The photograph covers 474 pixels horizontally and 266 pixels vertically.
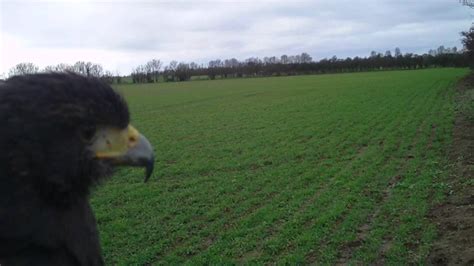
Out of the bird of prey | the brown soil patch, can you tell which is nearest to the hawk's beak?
the bird of prey

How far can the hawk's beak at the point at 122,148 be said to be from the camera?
2.84 m

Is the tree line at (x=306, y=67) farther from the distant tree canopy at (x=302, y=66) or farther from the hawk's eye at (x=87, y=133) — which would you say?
the hawk's eye at (x=87, y=133)

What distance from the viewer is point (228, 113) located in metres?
36.5

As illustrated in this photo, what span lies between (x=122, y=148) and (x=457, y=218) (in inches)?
335

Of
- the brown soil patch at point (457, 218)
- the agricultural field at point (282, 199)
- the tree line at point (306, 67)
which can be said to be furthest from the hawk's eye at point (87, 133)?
the tree line at point (306, 67)

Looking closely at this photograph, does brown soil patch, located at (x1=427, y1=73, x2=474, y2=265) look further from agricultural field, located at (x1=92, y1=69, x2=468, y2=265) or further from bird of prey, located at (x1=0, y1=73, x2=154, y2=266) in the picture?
bird of prey, located at (x1=0, y1=73, x2=154, y2=266)

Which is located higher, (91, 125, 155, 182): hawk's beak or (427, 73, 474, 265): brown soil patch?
(91, 125, 155, 182): hawk's beak

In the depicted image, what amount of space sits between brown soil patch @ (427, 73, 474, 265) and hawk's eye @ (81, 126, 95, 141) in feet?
21.8

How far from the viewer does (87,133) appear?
2.75 metres

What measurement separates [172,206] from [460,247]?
6174mm

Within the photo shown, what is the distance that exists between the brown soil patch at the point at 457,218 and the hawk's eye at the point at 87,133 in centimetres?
664

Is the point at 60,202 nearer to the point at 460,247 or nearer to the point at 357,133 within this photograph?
the point at 460,247

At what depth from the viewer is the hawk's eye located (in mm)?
2722

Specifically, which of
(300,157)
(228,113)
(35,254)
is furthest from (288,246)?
(228,113)
